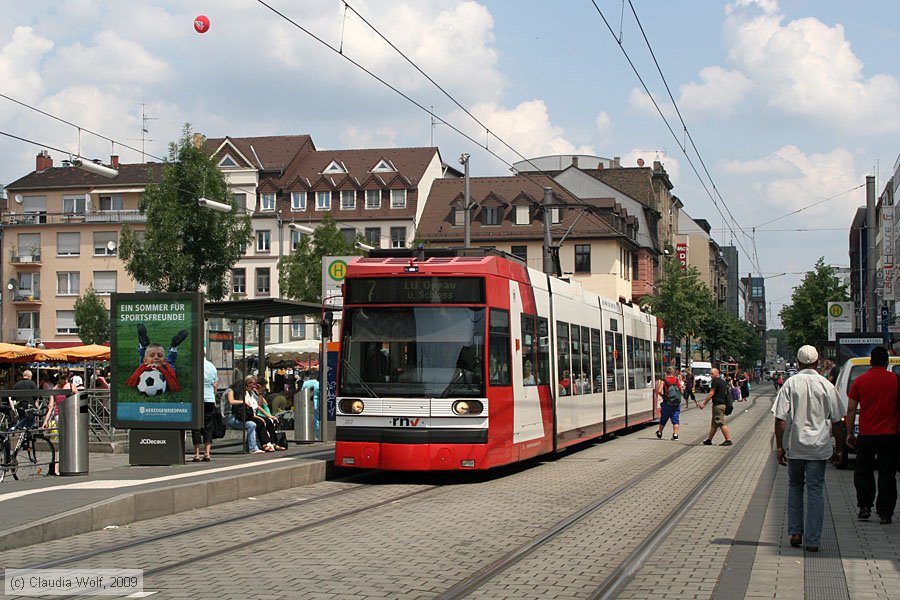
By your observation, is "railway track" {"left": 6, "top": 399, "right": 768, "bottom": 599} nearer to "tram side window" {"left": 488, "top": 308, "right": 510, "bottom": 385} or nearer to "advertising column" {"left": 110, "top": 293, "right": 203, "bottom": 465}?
"tram side window" {"left": 488, "top": 308, "right": 510, "bottom": 385}

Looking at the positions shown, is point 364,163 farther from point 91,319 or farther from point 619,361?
point 619,361

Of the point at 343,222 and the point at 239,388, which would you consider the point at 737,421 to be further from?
the point at 343,222

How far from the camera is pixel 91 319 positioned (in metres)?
72.8

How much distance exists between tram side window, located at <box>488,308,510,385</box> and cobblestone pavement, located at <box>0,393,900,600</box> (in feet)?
4.97

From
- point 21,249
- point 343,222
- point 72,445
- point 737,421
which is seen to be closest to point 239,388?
point 72,445

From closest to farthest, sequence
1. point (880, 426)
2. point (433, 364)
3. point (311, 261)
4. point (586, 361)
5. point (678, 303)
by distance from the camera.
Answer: point (880, 426), point (433, 364), point (586, 361), point (311, 261), point (678, 303)

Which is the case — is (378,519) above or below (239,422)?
below

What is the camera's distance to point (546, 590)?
822 cm

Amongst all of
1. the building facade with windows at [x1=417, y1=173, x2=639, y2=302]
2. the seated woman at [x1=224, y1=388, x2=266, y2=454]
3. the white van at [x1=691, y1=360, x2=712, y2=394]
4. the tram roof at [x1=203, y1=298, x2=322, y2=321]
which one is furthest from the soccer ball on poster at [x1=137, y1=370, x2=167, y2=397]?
the white van at [x1=691, y1=360, x2=712, y2=394]

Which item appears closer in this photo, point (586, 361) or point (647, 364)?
point (586, 361)

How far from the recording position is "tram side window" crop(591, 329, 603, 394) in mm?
23728

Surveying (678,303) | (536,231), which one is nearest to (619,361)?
(678,303)

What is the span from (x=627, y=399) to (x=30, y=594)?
21.4 m

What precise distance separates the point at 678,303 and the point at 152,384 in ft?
188
